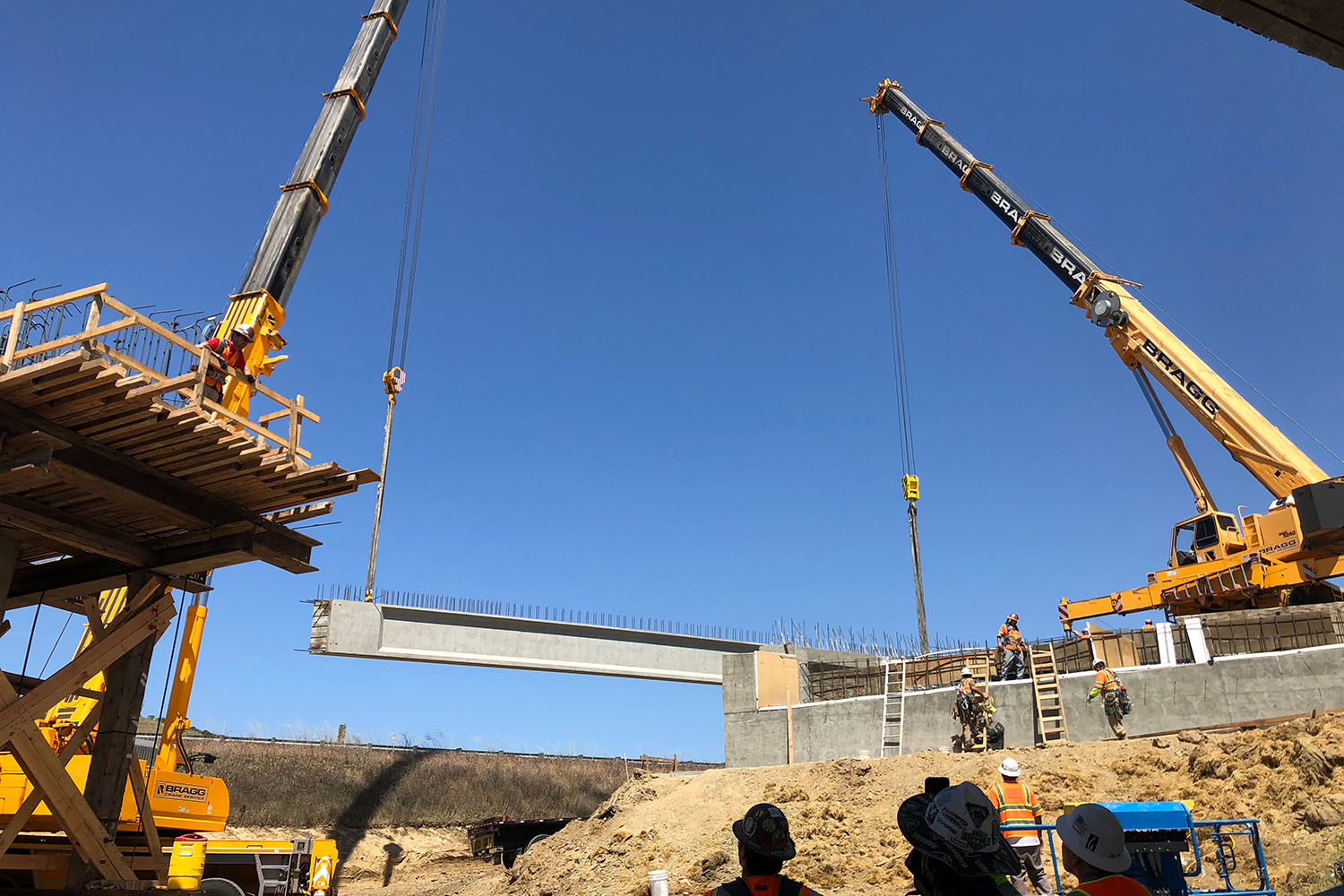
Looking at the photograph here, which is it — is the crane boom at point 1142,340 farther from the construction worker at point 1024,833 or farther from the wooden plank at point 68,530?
the wooden plank at point 68,530

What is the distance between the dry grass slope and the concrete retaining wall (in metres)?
14.9

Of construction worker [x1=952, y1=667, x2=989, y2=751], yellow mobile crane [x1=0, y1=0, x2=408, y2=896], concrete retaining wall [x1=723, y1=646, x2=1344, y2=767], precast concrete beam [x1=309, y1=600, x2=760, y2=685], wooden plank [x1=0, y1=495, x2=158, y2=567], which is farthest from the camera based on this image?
precast concrete beam [x1=309, y1=600, x2=760, y2=685]

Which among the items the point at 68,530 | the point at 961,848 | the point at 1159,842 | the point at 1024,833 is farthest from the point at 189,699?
the point at 961,848

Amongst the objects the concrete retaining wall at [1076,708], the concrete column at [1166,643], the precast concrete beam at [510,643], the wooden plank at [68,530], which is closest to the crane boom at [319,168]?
the wooden plank at [68,530]

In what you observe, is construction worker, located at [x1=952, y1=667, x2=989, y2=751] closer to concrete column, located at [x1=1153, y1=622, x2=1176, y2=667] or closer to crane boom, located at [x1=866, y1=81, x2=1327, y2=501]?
concrete column, located at [x1=1153, y1=622, x2=1176, y2=667]

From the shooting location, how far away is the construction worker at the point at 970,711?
60.9ft

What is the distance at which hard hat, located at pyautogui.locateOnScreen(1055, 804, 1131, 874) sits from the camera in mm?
3096

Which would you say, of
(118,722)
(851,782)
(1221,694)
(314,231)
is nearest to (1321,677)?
(1221,694)

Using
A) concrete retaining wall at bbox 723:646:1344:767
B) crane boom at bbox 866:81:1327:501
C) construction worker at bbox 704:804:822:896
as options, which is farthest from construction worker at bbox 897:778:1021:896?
crane boom at bbox 866:81:1327:501

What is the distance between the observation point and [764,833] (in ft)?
10.9

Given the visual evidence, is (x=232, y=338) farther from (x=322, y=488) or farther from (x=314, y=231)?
(x=322, y=488)

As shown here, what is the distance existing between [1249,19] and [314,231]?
16.7m

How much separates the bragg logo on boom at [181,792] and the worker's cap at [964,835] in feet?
49.4

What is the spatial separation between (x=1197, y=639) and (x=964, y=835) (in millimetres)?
17510
